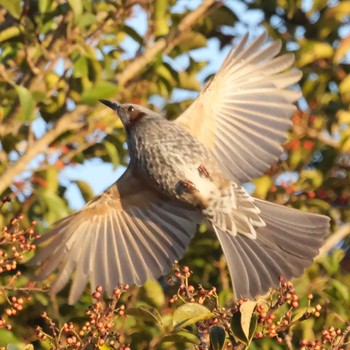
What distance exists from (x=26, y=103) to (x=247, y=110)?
52.6 inches

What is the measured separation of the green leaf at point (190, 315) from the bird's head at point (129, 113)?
6.60ft

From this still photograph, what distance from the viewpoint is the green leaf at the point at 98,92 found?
498cm

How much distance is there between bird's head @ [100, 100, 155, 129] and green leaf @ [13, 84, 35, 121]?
56cm

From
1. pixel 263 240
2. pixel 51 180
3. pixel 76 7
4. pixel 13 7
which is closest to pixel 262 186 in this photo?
pixel 263 240

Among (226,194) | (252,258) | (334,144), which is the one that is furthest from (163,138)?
(334,144)

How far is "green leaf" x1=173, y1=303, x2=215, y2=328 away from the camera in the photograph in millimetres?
3074

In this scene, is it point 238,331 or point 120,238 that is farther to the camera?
point 120,238

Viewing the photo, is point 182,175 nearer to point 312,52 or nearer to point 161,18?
point 161,18

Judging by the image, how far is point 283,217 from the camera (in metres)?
4.88

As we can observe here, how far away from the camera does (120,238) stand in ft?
18.0

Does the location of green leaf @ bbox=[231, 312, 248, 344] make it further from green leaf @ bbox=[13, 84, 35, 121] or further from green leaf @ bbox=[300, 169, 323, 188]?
green leaf @ bbox=[300, 169, 323, 188]

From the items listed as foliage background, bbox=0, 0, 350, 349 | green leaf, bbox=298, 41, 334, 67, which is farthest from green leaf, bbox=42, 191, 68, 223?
green leaf, bbox=298, 41, 334, 67

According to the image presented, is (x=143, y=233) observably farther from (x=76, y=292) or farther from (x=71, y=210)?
(x=76, y=292)

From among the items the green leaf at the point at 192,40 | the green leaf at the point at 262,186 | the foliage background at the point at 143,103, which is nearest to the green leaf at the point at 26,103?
the foliage background at the point at 143,103
